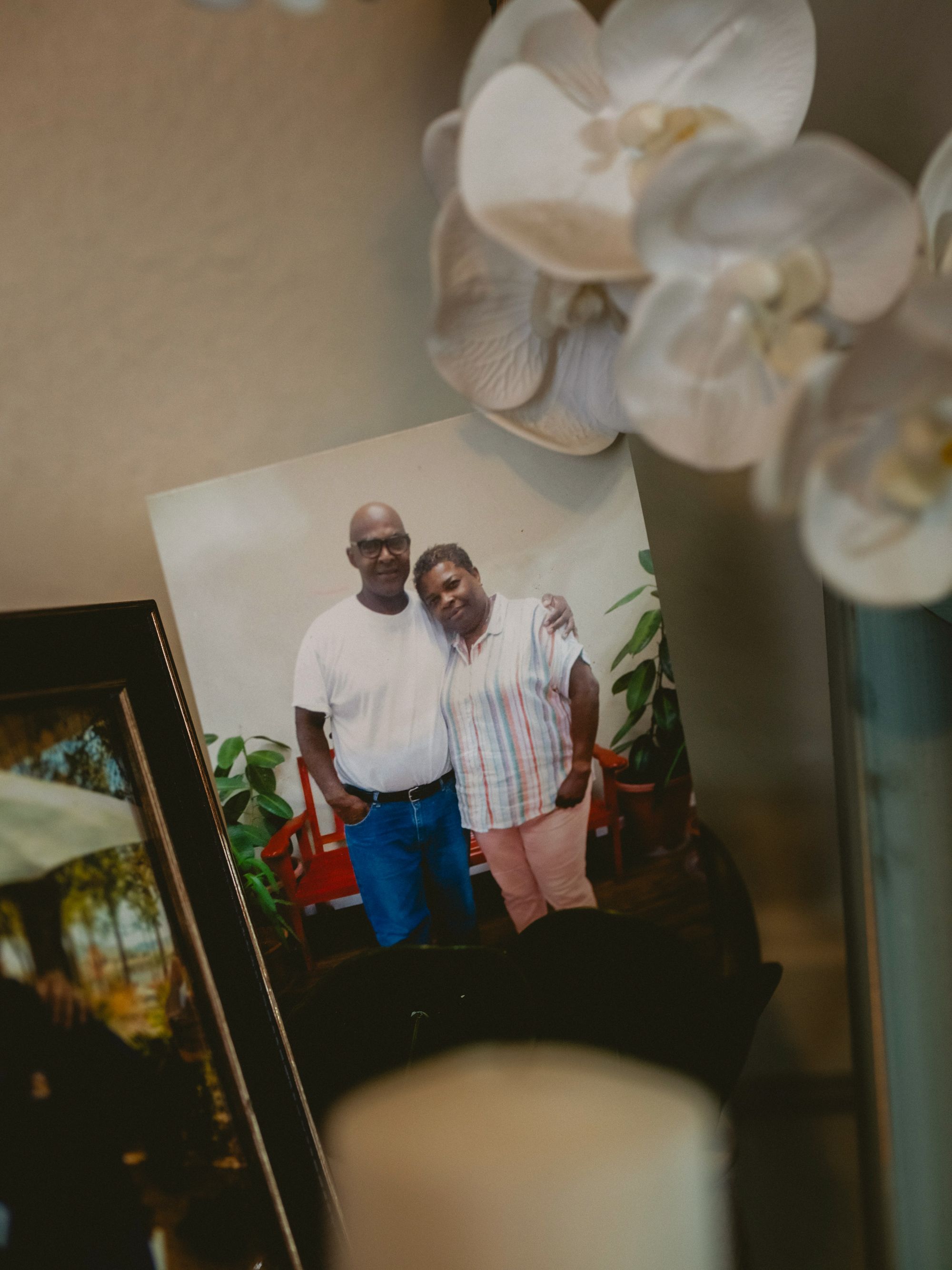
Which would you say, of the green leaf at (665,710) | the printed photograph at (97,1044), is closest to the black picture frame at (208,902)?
the printed photograph at (97,1044)

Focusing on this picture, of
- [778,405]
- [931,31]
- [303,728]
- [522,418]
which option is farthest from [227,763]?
[931,31]

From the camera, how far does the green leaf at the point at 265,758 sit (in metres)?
0.63

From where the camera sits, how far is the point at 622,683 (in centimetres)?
67

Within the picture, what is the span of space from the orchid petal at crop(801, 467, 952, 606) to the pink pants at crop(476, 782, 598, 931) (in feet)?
1.15

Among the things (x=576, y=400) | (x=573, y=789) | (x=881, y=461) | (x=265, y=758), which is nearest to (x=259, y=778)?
(x=265, y=758)

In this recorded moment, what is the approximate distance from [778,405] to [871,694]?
31cm

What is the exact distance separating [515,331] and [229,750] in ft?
1.26

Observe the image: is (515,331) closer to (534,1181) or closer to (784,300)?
(784,300)

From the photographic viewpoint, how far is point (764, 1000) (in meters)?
0.65

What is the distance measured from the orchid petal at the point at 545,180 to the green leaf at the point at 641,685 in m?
0.35

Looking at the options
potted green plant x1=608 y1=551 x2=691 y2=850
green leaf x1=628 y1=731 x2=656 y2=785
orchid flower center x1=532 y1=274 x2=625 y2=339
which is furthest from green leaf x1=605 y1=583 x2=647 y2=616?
orchid flower center x1=532 y1=274 x2=625 y2=339

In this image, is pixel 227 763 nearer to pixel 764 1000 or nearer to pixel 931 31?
pixel 764 1000

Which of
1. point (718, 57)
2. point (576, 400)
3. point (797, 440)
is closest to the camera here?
point (797, 440)

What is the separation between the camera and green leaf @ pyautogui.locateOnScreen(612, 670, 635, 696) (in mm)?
670
